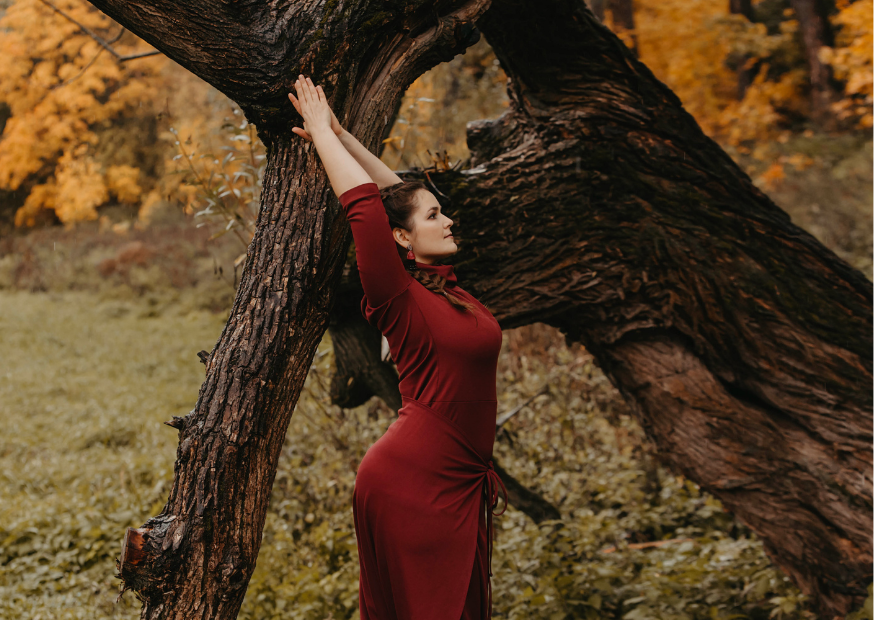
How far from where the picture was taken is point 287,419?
2330 millimetres

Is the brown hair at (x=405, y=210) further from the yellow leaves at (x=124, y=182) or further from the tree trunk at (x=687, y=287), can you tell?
→ the yellow leaves at (x=124, y=182)

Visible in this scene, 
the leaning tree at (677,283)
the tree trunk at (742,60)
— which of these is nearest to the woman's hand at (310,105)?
the leaning tree at (677,283)

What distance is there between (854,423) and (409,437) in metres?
2.79

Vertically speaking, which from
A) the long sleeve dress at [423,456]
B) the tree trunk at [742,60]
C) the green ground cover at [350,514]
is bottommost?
the green ground cover at [350,514]

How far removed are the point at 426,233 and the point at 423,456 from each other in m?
0.78

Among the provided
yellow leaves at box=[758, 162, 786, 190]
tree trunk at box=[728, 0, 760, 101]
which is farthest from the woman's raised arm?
tree trunk at box=[728, 0, 760, 101]

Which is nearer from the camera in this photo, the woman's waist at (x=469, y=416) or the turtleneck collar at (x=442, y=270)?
the woman's waist at (x=469, y=416)

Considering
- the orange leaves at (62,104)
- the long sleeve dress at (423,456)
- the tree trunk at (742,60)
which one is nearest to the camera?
the long sleeve dress at (423,456)

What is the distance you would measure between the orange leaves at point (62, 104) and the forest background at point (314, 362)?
0.27 ft

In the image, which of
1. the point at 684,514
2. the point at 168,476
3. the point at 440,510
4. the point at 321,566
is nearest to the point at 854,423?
the point at 684,514

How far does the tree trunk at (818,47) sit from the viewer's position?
14.1m

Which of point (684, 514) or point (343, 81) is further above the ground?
point (343, 81)

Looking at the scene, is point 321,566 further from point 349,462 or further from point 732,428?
point 732,428

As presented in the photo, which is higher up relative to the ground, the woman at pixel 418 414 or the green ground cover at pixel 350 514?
the woman at pixel 418 414
